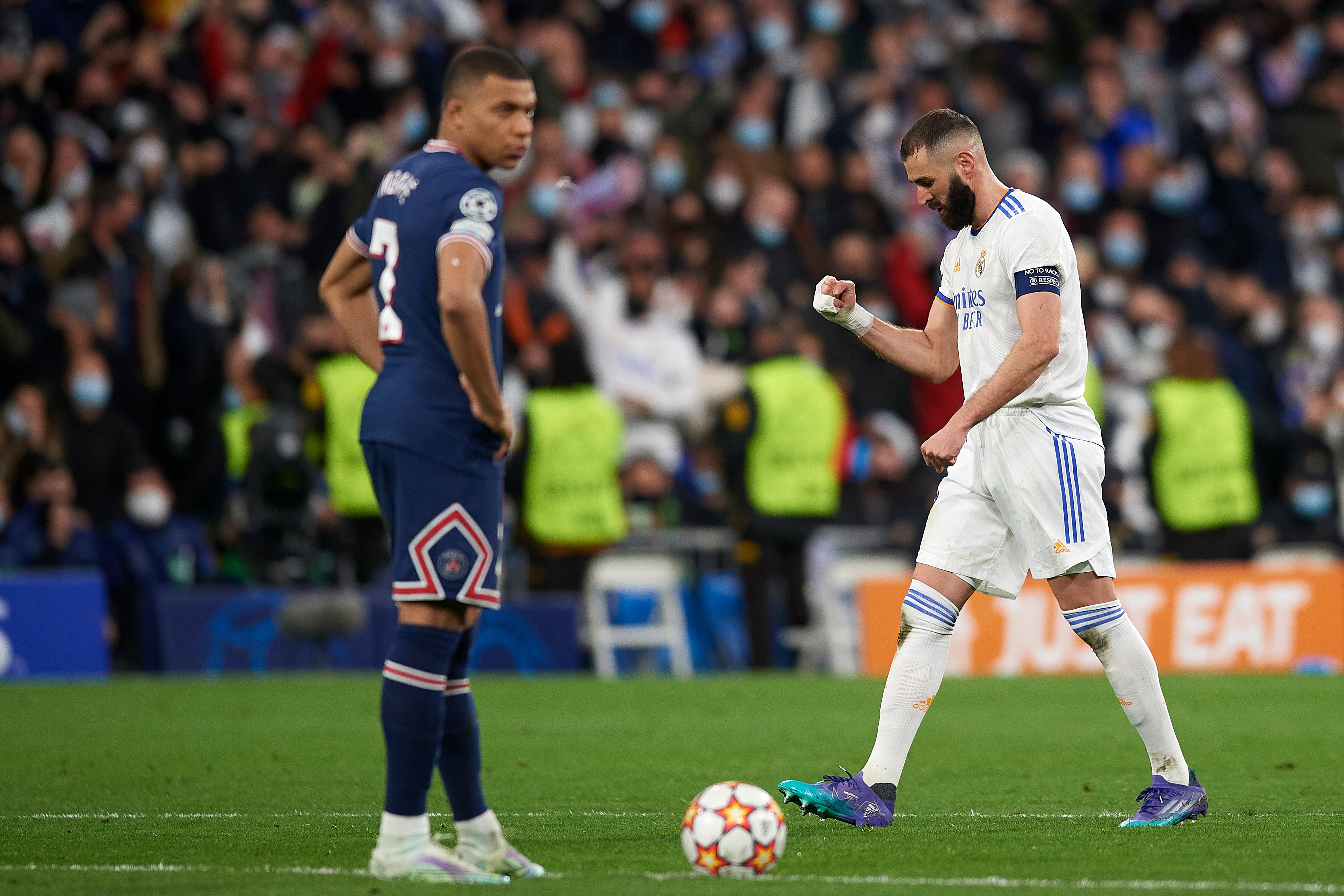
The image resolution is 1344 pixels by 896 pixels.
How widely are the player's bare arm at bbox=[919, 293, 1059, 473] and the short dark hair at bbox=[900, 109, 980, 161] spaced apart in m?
0.65

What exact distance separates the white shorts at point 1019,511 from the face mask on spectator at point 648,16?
1498 centimetres

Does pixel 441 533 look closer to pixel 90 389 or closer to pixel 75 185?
pixel 90 389

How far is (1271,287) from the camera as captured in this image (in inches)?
810

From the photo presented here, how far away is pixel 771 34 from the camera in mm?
21406

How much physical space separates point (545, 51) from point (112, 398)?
21.4 ft

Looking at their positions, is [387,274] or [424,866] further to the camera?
[387,274]

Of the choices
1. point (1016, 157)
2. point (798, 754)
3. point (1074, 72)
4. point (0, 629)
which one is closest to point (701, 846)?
→ point (798, 754)

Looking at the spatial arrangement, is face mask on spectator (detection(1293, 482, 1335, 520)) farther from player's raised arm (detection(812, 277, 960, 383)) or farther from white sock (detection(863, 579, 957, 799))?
white sock (detection(863, 579, 957, 799))

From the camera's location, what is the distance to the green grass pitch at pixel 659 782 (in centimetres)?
549

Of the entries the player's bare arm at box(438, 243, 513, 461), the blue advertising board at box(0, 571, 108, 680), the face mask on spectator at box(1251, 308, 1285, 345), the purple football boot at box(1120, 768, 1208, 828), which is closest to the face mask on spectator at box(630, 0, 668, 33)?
the face mask on spectator at box(1251, 308, 1285, 345)

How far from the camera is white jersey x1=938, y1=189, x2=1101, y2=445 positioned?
660cm

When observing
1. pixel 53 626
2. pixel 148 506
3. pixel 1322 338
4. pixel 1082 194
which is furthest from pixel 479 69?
pixel 1082 194

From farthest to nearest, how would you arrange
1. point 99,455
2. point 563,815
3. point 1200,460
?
1. point 1200,460
2. point 99,455
3. point 563,815

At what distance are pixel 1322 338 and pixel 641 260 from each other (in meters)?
7.06
